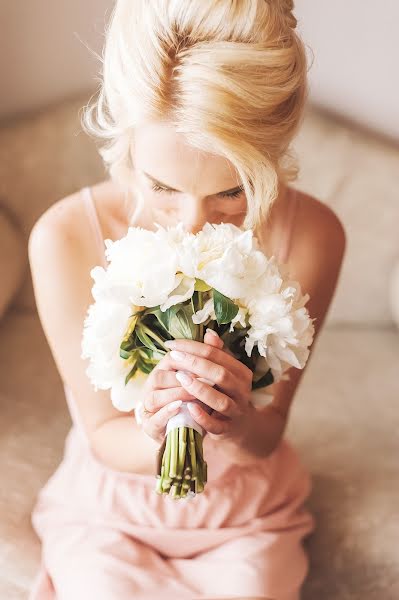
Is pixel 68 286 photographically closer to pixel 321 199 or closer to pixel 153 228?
pixel 153 228

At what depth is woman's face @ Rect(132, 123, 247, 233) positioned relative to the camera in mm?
967

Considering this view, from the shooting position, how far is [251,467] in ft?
4.04

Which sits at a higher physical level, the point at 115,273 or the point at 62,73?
the point at 115,273

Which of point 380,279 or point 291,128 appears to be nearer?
point 291,128

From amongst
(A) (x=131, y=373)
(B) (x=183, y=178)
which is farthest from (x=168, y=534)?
(B) (x=183, y=178)

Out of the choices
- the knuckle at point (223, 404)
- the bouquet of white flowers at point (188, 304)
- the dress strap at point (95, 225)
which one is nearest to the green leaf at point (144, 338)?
the bouquet of white flowers at point (188, 304)

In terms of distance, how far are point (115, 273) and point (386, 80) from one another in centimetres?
128

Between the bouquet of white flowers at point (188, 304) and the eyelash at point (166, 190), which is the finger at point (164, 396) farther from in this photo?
the eyelash at point (166, 190)

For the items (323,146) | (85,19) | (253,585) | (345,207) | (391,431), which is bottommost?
(391,431)

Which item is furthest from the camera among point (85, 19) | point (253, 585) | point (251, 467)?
point (85, 19)

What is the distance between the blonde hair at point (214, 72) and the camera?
929 mm

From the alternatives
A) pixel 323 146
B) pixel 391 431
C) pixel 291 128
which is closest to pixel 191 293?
pixel 291 128

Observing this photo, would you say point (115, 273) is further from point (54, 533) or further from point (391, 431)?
point (391, 431)

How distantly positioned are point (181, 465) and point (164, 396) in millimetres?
85
